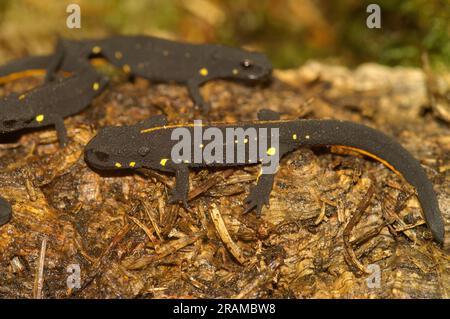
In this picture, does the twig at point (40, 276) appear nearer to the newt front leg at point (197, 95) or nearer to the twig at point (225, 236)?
the twig at point (225, 236)

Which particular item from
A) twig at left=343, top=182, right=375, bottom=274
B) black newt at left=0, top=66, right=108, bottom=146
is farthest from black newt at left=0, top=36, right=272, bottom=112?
twig at left=343, top=182, right=375, bottom=274

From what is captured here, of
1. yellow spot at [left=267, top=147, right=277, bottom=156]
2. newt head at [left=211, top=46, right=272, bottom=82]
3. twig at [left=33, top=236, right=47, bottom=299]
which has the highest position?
newt head at [left=211, top=46, right=272, bottom=82]

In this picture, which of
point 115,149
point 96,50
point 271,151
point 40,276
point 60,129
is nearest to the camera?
point 40,276

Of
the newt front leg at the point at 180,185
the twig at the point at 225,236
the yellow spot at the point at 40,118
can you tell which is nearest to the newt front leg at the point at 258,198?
the twig at the point at 225,236

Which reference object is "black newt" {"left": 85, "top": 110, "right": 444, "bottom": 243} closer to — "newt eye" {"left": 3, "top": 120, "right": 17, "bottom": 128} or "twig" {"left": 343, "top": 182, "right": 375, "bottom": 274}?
"twig" {"left": 343, "top": 182, "right": 375, "bottom": 274}

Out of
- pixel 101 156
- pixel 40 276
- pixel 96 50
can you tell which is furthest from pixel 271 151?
pixel 96 50

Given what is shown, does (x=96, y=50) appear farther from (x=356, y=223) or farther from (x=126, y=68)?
(x=356, y=223)

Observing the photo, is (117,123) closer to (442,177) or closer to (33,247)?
(33,247)
